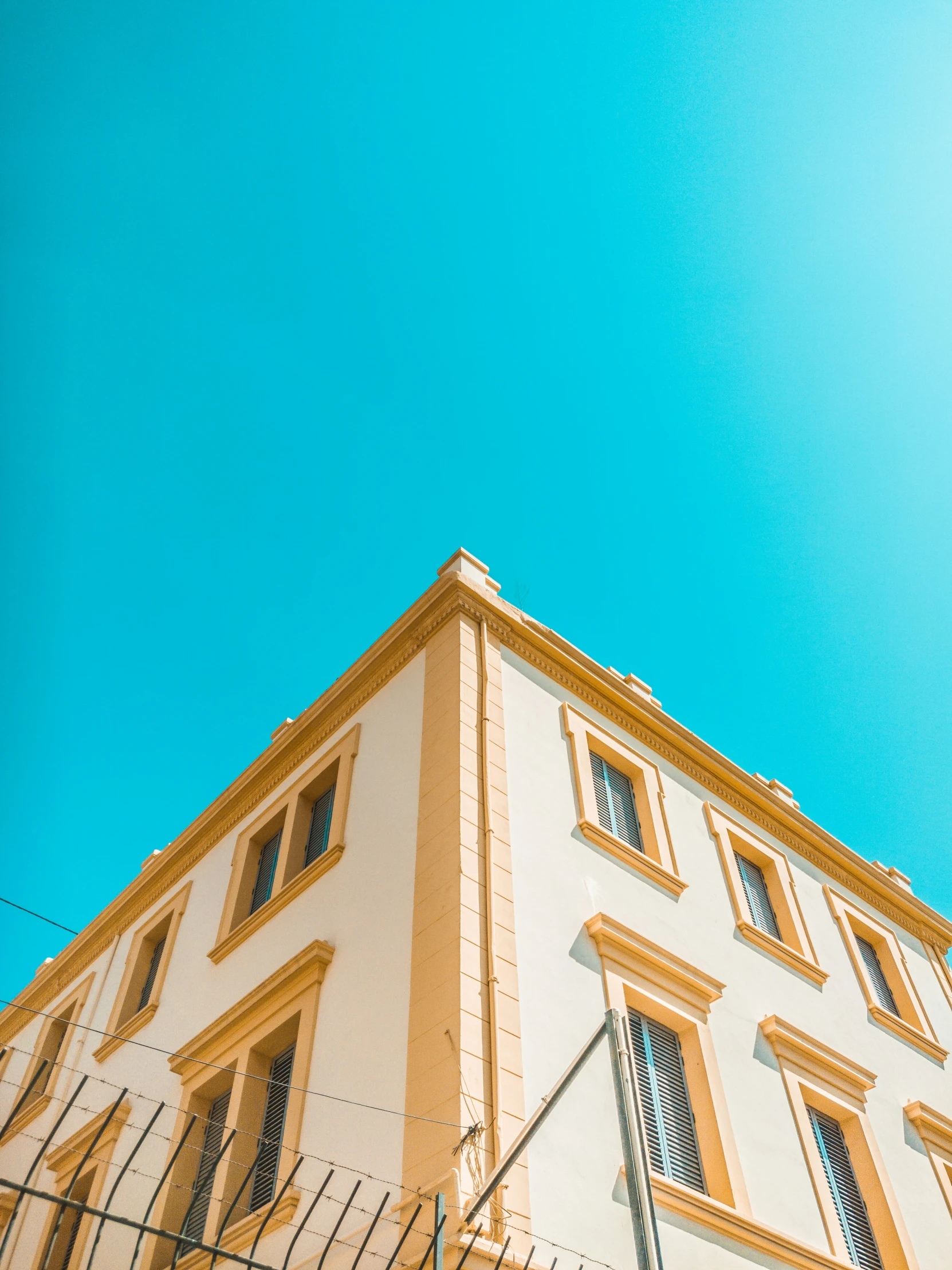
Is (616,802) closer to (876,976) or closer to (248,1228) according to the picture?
(876,976)

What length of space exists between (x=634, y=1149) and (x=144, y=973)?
424 inches

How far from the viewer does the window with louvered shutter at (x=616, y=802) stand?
14516mm

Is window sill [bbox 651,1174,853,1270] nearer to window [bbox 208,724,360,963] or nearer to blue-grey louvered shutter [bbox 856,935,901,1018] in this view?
window [bbox 208,724,360,963]

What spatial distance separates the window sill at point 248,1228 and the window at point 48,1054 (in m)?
7.30

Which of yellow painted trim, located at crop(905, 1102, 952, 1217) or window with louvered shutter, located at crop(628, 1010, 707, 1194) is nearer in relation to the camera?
window with louvered shutter, located at crop(628, 1010, 707, 1194)

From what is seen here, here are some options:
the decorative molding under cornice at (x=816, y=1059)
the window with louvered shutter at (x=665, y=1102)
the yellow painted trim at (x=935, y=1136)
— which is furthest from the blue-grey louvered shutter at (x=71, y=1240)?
the yellow painted trim at (x=935, y=1136)

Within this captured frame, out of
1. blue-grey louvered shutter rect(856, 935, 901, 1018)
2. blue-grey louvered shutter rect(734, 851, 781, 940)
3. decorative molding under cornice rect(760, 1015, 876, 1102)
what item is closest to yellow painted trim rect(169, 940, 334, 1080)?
decorative molding under cornice rect(760, 1015, 876, 1102)

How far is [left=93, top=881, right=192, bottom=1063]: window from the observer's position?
1582 cm

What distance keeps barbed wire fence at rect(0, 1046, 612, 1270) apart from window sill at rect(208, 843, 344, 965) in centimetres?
211

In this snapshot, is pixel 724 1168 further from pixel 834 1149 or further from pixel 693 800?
pixel 693 800

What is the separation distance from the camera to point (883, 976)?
60.7ft

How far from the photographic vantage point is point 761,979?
46.9 feet

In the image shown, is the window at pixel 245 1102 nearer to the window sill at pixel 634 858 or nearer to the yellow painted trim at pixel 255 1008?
the yellow painted trim at pixel 255 1008

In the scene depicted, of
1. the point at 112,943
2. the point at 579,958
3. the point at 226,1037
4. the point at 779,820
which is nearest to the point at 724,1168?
the point at 579,958
